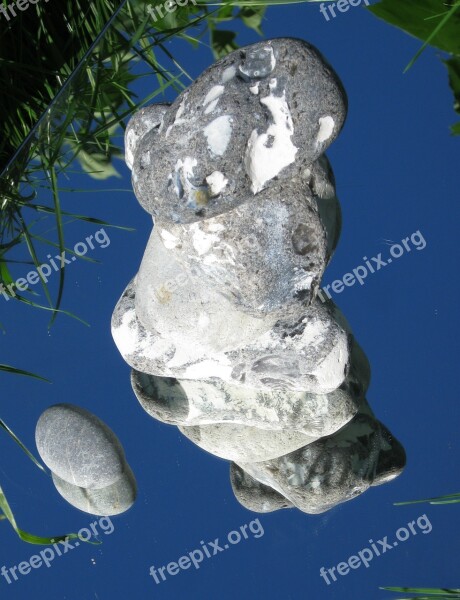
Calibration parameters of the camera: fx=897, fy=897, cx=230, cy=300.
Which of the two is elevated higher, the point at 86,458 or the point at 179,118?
the point at 179,118

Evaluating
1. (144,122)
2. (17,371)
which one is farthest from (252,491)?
(144,122)

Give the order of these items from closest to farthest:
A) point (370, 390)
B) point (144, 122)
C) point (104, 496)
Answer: point (144, 122)
point (370, 390)
point (104, 496)

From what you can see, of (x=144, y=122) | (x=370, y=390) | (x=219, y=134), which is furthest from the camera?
(x=370, y=390)

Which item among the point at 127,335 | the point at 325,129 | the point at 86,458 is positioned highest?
the point at 325,129

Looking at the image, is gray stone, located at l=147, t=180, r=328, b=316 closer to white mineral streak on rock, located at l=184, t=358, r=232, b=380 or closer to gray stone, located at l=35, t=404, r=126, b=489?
white mineral streak on rock, located at l=184, t=358, r=232, b=380

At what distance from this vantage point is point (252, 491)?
0.92m

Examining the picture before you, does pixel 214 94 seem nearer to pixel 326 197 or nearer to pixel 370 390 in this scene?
pixel 326 197

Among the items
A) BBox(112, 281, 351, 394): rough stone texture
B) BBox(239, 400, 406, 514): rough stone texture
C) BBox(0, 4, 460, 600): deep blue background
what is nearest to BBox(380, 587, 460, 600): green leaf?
BBox(0, 4, 460, 600): deep blue background

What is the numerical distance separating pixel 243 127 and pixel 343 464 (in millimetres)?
389

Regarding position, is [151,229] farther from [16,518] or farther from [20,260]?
[16,518]

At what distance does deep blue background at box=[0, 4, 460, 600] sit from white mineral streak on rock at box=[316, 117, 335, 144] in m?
0.09

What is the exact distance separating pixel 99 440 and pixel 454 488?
350 millimetres

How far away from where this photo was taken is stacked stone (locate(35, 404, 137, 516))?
90 centimetres

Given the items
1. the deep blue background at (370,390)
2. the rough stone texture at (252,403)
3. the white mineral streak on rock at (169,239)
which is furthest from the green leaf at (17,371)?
the white mineral streak on rock at (169,239)
